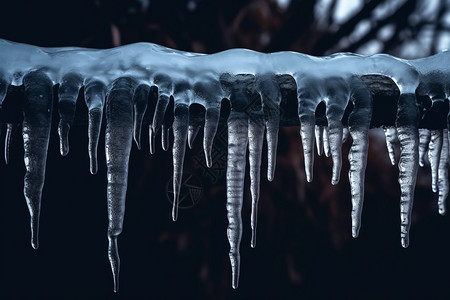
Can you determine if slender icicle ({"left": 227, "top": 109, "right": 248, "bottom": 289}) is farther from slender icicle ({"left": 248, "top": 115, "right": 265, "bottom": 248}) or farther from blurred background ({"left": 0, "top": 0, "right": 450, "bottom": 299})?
blurred background ({"left": 0, "top": 0, "right": 450, "bottom": 299})

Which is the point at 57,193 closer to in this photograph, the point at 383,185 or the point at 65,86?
the point at 65,86

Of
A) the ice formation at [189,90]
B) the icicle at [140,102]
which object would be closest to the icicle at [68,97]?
the ice formation at [189,90]

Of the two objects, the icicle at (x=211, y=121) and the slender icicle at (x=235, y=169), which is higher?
the icicle at (x=211, y=121)

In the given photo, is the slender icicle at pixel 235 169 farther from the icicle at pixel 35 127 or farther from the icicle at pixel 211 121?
the icicle at pixel 35 127

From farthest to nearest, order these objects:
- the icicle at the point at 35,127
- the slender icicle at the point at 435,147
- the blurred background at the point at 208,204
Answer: the blurred background at the point at 208,204 → the slender icicle at the point at 435,147 → the icicle at the point at 35,127

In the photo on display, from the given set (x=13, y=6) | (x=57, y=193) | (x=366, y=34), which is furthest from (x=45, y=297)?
(x=366, y=34)

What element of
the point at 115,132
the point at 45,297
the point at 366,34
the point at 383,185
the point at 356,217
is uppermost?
the point at 366,34

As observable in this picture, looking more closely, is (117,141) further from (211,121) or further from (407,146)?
(407,146)

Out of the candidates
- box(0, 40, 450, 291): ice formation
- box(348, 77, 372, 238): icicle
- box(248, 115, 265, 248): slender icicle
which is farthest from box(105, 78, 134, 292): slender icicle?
box(348, 77, 372, 238): icicle
